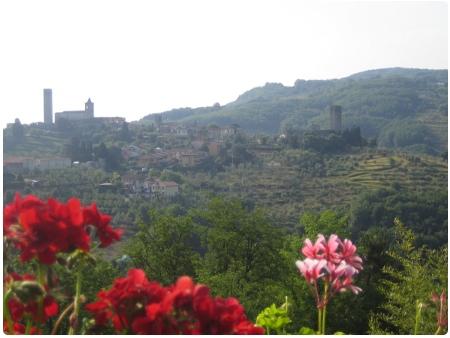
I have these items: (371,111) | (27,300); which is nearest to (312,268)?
(27,300)

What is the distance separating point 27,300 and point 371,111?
5330 centimetres

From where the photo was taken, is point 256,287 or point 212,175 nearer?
point 256,287

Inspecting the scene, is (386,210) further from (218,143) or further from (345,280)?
(345,280)

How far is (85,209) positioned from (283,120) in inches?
2174

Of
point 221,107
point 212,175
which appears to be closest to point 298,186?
point 212,175

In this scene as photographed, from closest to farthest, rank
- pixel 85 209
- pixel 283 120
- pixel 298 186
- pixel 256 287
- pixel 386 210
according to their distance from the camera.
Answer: pixel 85 209, pixel 256 287, pixel 386 210, pixel 298 186, pixel 283 120

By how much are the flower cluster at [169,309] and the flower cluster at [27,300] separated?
8 centimetres

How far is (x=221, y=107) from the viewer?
6650 centimetres

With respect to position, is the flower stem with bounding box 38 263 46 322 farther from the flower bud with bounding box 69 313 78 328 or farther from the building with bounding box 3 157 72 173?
the building with bounding box 3 157 72 173

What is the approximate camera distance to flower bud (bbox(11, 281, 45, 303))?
0.80 m

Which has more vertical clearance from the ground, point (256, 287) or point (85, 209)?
point (85, 209)

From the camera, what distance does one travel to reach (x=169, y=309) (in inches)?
30.7

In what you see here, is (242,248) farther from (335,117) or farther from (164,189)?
(335,117)

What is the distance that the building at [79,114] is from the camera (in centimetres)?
3875
